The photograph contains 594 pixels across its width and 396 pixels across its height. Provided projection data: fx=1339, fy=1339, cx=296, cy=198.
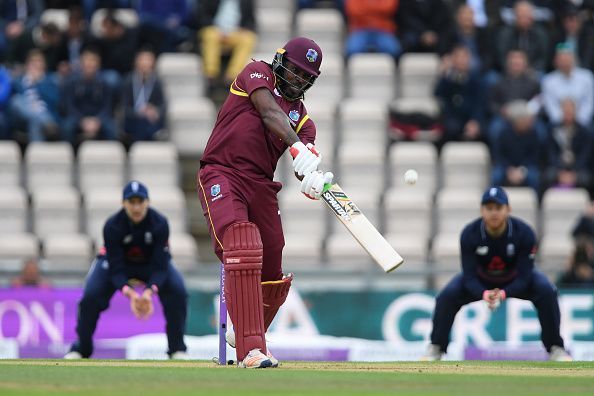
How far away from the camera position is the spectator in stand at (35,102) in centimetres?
1670

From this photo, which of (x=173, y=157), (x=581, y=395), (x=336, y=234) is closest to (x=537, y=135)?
(x=336, y=234)

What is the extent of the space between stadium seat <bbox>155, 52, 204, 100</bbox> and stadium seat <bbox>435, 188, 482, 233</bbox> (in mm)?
3659

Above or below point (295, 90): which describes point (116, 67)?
above

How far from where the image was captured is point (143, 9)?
1800cm

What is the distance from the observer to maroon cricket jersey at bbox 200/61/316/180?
29.2ft

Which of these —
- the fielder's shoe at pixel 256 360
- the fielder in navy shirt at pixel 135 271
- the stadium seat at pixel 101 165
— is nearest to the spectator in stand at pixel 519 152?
the stadium seat at pixel 101 165

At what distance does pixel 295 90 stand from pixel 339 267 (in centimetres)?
607

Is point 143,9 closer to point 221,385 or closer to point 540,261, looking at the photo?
point 540,261

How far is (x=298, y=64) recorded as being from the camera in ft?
28.9

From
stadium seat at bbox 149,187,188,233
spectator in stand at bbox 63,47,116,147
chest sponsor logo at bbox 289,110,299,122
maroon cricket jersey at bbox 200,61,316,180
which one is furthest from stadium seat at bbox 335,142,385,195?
maroon cricket jersey at bbox 200,61,316,180

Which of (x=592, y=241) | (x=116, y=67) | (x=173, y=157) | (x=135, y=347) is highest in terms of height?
(x=116, y=67)

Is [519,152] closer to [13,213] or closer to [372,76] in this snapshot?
[372,76]

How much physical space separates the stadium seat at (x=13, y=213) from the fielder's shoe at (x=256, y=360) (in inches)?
319

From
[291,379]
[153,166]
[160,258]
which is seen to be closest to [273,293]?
[291,379]
